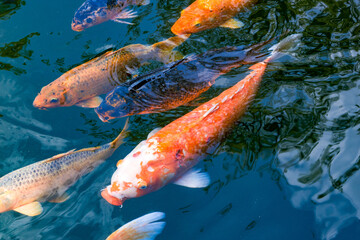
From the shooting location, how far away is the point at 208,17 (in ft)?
18.0

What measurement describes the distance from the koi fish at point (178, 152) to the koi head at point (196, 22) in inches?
70.0

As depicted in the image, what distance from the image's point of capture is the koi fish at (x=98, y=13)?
18.8ft

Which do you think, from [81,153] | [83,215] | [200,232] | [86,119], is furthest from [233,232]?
[86,119]

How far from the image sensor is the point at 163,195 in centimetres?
387

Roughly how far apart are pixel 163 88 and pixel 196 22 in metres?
1.62

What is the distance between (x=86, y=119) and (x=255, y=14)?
339cm

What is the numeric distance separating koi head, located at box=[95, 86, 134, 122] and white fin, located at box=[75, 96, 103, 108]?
0.45m

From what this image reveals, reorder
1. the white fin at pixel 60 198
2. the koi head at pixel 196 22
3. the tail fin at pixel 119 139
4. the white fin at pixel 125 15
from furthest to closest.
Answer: the white fin at pixel 125 15
the koi head at pixel 196 22
the tail fin at pixel 119 139
the white fin at pixel 60 198

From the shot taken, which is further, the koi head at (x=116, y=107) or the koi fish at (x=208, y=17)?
the koi fish at (x=208, y=17)

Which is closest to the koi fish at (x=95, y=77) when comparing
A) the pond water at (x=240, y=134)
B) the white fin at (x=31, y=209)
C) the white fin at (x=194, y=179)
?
the pond water at (x=240, y=134)

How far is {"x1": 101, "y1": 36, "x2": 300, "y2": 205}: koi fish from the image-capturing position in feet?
11.9

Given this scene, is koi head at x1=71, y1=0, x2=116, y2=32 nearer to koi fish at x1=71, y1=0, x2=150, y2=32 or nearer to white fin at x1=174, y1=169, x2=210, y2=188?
koi fish at x1=71, y1=0, x2=150, y2=32

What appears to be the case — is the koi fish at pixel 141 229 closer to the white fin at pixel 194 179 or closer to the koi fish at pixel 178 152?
the koi fish at pixel 178 152

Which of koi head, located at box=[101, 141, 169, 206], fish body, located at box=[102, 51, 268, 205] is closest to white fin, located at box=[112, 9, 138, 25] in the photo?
fish body, located at box=[102, 51, 268, 205]
